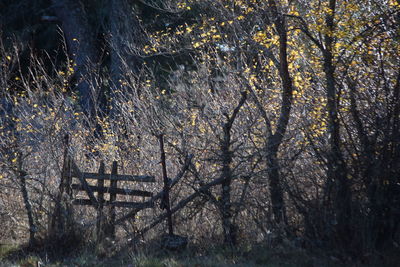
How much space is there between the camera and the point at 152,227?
8.23 m

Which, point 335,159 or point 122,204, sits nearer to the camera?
point 335,159

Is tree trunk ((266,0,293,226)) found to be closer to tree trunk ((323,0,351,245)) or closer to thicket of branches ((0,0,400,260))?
thicket of branches ((0,0,400,260))

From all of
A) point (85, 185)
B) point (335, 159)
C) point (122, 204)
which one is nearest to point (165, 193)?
point (122, 204)

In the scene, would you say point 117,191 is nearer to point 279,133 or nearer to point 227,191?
point 227,191

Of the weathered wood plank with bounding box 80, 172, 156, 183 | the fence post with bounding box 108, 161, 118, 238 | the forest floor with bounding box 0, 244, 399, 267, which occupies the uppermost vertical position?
the weathered wood plank with bounding box 80, 172, 156, 183

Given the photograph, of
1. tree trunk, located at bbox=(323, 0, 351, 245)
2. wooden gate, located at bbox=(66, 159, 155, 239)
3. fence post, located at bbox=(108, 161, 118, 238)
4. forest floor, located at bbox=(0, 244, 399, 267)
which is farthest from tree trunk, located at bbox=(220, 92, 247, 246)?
fence post, located at bbox=(108, 161, 118, 238)

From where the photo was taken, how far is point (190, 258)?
7.44 m

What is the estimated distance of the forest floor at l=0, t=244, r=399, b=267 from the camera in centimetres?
689

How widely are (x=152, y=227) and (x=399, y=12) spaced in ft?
14.1

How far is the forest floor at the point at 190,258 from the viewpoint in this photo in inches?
271

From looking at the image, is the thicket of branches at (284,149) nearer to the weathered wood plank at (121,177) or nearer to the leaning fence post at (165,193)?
the leaning fence post at (165,193)

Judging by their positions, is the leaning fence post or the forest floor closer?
the forest floor

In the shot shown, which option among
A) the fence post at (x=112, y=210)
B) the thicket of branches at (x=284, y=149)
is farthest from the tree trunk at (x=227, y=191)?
the fence post at (x=112, y=210)

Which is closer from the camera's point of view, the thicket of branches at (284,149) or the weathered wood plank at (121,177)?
the thicket of branches at (284,149)
